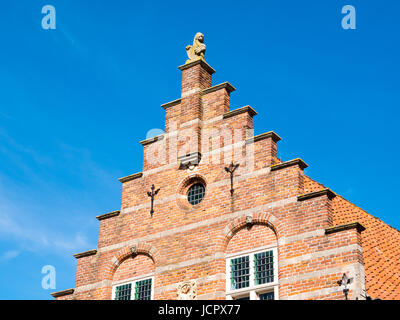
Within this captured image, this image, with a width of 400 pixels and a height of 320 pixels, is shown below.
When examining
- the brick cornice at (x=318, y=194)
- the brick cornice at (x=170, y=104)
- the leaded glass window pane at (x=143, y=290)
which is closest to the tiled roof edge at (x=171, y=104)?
the brick cornice at (x=170, y=104)

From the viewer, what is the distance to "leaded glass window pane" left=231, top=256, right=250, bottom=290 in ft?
60.8

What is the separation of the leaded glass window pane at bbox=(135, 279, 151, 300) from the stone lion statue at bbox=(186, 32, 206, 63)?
6.98 m

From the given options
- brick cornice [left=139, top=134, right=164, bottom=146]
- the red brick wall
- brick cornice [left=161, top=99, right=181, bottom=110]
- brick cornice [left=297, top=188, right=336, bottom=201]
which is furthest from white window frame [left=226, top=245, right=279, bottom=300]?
brick cornice [left=161, top=99, right=181, bottom=110]

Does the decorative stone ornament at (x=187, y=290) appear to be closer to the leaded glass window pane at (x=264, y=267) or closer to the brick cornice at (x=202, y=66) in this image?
the leaded glass window pane at (x=264, y=267)

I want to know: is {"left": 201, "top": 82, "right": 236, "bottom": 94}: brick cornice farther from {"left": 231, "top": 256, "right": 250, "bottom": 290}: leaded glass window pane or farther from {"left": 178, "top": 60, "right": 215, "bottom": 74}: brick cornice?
{"left": 231, "top": 256, "right": 250, "bottom": 290}: leaded glass window pane

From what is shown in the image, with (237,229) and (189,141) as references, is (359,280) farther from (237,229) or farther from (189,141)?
(189,141)

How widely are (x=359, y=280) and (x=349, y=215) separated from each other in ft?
18.7

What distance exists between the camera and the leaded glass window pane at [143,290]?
Result: 1981 centimetres

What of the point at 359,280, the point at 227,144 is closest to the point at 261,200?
the point at 227,144

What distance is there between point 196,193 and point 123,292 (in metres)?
3.35

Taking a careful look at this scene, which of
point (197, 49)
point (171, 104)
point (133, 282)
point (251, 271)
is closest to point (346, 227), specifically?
point (251, 271)

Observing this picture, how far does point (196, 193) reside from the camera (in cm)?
2064
